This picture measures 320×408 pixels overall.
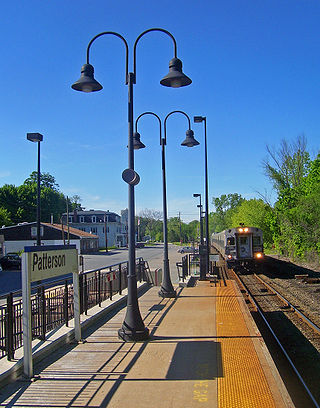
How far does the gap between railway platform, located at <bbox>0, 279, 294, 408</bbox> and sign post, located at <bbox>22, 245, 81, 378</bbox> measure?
414 millimetres

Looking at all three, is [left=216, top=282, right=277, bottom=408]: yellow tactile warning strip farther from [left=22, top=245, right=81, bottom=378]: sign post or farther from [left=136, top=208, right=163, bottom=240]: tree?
[left=136, top=208, right=163, bottom=240]: tree

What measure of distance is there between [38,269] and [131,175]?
2.94 m

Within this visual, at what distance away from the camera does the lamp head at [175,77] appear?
8.90 m

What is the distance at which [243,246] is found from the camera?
2736 centimetres

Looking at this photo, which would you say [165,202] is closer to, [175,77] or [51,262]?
[175,77]

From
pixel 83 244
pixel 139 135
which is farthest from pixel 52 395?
pixel 83 244

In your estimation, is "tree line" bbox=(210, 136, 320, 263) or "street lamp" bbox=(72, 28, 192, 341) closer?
"street lamp" bbox=(72, 28, 192, 341)

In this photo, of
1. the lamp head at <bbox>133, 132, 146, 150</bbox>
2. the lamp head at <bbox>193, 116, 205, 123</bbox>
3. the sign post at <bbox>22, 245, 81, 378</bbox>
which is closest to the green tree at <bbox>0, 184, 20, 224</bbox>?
the lamp head at <bbox>193, 116, 205, 123</bbox>

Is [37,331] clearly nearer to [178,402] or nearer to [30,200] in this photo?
[178,402]

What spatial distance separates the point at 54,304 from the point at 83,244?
62971 millimetres

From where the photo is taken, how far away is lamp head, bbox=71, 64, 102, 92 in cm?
851

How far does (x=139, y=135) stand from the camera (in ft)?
44.9

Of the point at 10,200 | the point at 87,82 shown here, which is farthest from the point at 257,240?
the point at 10,200

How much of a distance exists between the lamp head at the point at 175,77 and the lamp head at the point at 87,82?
146 cm
